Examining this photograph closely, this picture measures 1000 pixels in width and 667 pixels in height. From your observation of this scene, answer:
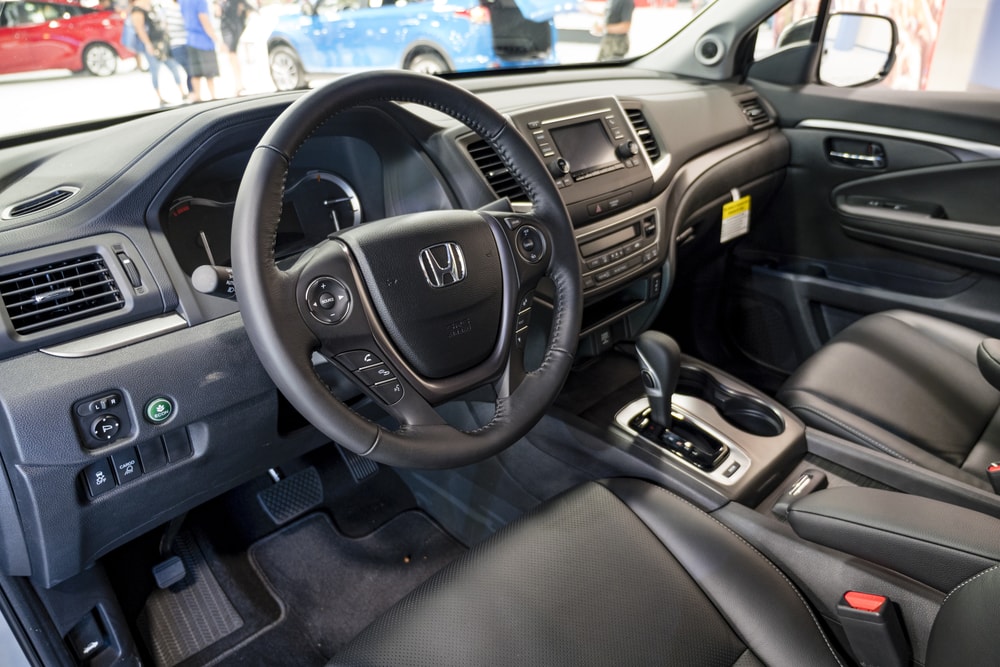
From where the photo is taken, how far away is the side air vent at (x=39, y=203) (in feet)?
3.57

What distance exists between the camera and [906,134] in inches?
83.1

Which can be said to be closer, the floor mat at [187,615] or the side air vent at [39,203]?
the side air vent at [39,203]

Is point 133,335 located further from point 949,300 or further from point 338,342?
point 949,300

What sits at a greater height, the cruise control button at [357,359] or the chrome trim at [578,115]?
the chrome trim at [578,115]

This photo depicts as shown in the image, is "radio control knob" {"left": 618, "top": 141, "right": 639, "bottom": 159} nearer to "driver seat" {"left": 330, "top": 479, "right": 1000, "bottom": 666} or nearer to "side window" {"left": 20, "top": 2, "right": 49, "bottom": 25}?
"driver seat" {"left": 330, "top": 479, "right": 1000, "bottom": 666}

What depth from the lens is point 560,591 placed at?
1.07m

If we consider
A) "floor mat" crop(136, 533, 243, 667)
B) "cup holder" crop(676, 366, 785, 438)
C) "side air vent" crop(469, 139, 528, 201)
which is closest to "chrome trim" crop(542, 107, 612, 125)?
"side air vent" crop(469, 139, 528, 201)

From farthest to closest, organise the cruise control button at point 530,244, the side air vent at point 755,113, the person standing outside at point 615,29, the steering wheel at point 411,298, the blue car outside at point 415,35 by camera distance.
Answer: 1. the person standing outside at point 615,29
2. the side air vent at point 755,113
3. the blue car outside at point 415,35
4. the cruise control button at point 530,244
5. the steering wheel at point 411,298

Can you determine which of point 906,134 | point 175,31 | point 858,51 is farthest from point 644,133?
point 175,31

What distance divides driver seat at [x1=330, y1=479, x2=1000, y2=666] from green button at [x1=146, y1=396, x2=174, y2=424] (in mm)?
431

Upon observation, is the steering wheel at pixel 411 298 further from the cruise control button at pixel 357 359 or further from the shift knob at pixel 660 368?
the shift knob at pixel 660 368

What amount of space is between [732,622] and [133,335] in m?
0.95

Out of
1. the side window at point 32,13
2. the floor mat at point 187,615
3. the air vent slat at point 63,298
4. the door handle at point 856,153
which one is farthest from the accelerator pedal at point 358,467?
the door handle at point 856,153

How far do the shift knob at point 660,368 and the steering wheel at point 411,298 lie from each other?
28 centimetres
